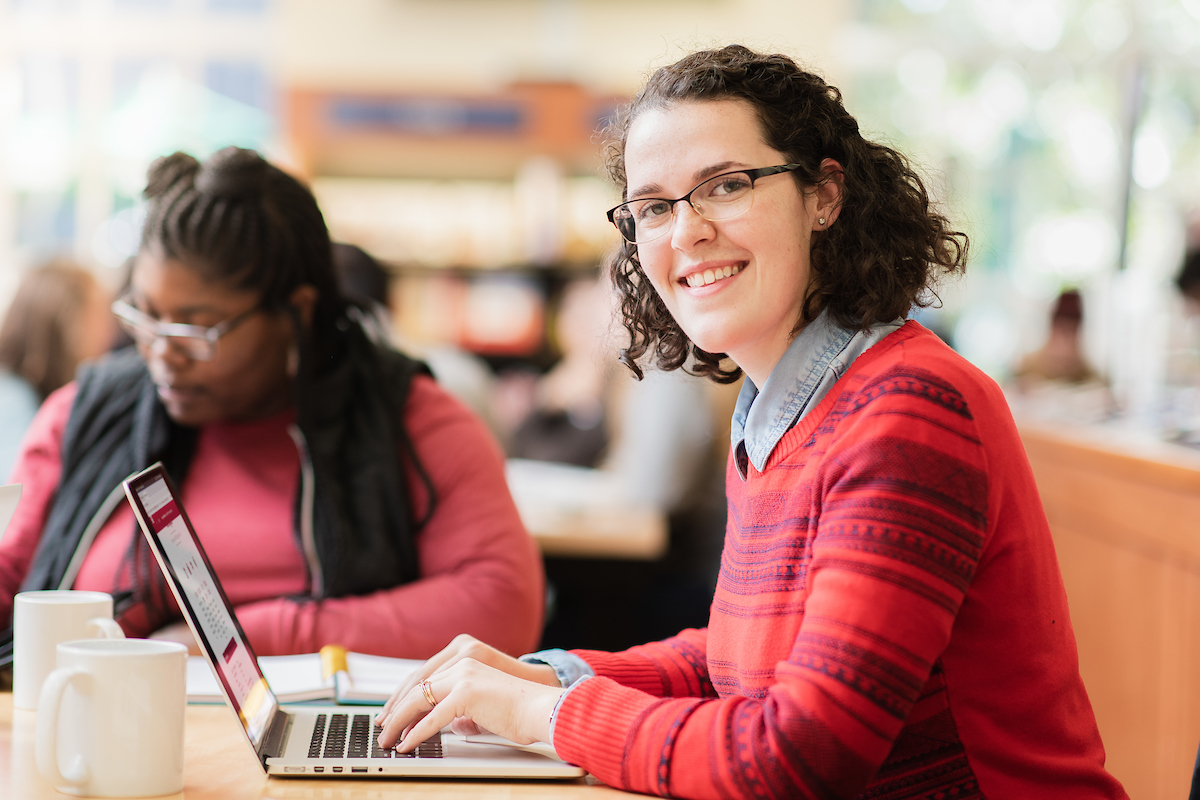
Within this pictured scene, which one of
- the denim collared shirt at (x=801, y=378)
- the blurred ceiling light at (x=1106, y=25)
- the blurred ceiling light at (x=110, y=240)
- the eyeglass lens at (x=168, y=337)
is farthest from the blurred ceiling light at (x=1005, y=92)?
the denim collared shirt at (x=801, y=378)

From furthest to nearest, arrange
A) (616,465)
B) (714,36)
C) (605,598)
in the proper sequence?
1. (616,465)
2. (605,598)
3. (714,36)

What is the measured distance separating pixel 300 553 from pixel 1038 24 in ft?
17.8

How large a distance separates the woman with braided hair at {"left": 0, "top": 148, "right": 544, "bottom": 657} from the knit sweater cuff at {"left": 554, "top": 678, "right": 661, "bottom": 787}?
1.98ft

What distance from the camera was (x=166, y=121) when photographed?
613 cm

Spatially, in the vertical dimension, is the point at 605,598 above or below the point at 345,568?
below

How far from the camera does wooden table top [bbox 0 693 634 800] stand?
938 mm

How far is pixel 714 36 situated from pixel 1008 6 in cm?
526

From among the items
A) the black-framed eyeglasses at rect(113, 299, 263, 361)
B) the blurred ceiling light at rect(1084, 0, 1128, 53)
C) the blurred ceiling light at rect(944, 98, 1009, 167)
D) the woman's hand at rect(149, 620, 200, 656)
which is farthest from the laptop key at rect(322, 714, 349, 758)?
the blurred ceiling light at rect(1084, 0, 1128, 53)

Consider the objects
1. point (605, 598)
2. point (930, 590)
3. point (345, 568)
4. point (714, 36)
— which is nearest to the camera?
point (930, 590)

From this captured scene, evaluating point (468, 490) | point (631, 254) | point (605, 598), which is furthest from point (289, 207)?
point (605, 598)

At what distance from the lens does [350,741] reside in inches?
41.8

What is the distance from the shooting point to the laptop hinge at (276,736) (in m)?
1.01

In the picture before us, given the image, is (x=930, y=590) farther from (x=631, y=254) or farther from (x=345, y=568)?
(x=345, y=568)

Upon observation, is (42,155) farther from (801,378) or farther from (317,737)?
(801,378)
